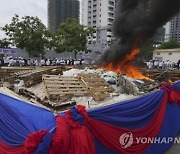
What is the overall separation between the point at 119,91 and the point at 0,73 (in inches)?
283

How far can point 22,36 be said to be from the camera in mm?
28891

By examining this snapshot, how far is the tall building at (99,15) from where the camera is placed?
291 feet

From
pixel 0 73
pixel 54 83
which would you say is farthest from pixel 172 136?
pixel 0 73

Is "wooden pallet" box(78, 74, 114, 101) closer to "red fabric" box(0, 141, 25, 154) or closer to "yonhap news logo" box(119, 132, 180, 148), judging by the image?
"yonhap news logo" box(119, 132, 180, 148)

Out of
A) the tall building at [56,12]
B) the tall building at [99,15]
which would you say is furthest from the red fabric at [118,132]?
the tall building at [99,15]

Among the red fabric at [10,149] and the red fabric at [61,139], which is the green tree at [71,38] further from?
the red fabric at [61,139]

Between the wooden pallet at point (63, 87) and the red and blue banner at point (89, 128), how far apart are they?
7.19 ft

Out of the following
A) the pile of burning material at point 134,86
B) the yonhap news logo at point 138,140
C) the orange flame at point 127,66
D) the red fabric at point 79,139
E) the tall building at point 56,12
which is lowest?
the yonhap news logo at point 138,140

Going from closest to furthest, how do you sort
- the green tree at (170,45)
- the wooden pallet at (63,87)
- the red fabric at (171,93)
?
the red fabric at (171,93) → the wooden pallet at (63,87) → the green tree at (170,45)

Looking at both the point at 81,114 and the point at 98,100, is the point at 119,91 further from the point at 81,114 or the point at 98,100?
the point at 81,114

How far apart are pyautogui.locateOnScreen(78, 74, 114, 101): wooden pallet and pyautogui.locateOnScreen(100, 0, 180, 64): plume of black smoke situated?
3.94 metres

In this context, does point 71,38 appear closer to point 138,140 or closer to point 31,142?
point 138,140

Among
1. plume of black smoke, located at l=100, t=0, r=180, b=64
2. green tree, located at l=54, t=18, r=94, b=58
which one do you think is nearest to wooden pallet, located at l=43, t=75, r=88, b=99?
plume of black smoke, located at l=100, t=0, r=180, b=64

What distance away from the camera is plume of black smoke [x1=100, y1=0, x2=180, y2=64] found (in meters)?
10.7
